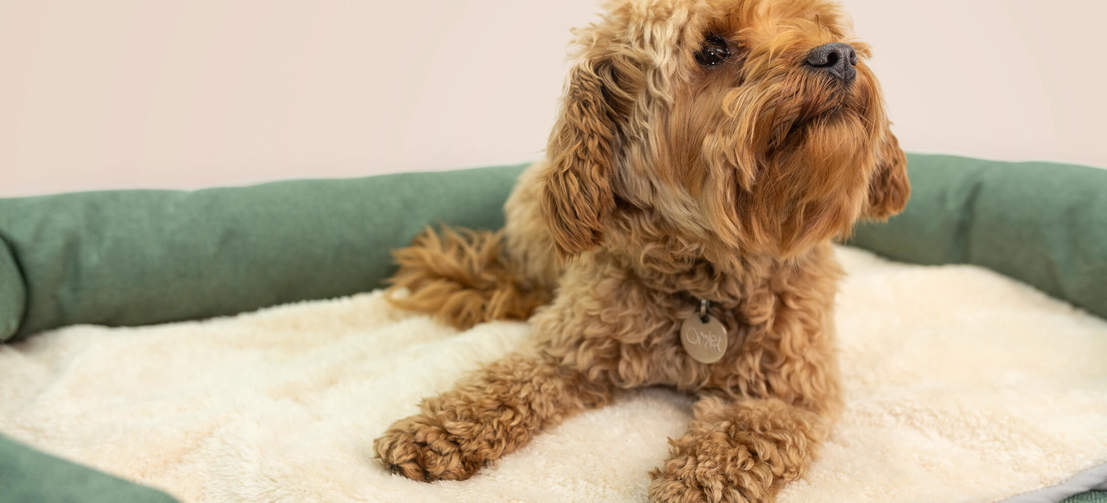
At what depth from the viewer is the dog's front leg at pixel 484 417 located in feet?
5.44

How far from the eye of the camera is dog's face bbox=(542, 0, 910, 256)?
1473 millimetres

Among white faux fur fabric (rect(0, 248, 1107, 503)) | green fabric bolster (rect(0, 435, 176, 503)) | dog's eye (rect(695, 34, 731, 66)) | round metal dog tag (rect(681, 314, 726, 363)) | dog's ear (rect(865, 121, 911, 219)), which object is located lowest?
white faux fur fabric (rect(0, 248, 1107, 503))

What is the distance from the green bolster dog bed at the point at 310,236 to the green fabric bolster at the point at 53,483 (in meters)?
1.46

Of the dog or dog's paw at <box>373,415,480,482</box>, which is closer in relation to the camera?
the dog

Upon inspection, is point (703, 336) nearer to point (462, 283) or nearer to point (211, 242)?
point (462, 283)

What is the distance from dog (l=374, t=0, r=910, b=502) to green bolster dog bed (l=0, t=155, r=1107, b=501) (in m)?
0.98

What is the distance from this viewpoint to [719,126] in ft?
5.07

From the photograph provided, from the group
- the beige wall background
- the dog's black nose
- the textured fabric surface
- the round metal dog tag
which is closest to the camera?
the dog's black nose

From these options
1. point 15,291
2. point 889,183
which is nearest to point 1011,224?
point 889,183

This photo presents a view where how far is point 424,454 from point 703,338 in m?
0.74

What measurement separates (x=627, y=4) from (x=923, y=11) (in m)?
2.19

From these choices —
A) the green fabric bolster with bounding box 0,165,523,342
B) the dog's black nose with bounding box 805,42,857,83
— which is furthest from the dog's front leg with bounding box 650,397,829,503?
the green fabric bolster with bounding box 0,165,523,342

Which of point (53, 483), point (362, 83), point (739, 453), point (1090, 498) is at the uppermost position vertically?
point (362, 83)

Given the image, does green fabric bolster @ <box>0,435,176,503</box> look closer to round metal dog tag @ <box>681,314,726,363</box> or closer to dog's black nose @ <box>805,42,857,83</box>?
round metal dog tag @ <box>681,314,726,363</box>
